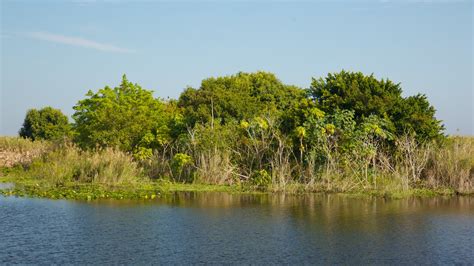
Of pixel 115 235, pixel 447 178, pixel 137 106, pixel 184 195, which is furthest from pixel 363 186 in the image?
pixel 137 106

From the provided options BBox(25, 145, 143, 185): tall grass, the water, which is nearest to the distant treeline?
BBox(25, 145, 143, 185): tall grass

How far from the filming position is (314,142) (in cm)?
2572

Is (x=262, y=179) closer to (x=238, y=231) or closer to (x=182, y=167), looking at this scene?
(x=182, y=167)

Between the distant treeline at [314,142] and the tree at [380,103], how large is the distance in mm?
44

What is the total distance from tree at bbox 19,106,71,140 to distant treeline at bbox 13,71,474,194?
25.7 meters

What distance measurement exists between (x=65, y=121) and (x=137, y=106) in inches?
1074

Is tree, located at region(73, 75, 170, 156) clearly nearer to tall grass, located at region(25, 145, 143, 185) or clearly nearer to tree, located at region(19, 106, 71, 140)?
tall grass, located at region(25, 145, 143, 185)

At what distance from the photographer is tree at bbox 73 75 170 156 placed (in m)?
31.6

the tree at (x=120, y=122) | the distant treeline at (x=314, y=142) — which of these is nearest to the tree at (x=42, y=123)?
the tree at (x=120, y=122)

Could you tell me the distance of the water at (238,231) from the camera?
13.1 m

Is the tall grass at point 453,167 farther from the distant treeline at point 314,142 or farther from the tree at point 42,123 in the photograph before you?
the tree at point 42,123

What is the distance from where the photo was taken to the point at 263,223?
17.1 metres

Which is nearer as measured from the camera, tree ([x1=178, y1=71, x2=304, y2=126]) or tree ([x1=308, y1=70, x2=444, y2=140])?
tree ([x1=308, y1=70, x2=444, y2=140])

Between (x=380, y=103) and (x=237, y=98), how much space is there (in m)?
8.33
